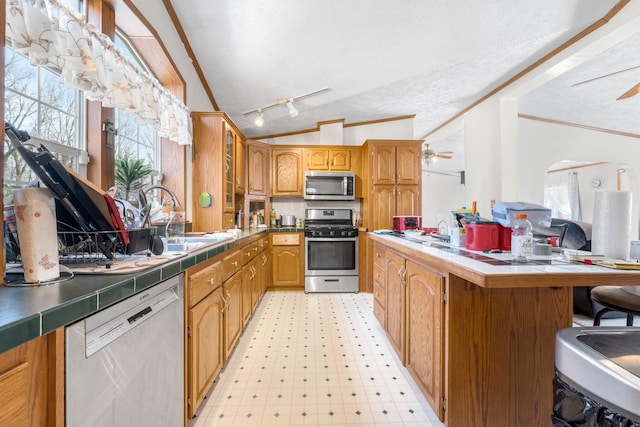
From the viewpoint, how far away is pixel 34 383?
58 cm

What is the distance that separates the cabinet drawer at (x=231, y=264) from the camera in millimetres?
1797

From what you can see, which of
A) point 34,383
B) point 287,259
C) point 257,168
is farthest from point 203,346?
point 257,168

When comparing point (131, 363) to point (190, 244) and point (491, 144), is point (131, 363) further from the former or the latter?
point (491, 144)

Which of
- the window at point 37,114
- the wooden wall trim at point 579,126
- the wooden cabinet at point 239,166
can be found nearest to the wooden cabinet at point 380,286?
the wooden cabinet at point 239,166

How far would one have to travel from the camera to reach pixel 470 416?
48.0 inches

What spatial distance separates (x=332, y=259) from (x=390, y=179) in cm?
139

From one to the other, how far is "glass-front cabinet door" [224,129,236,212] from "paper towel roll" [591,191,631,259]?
2713 mm

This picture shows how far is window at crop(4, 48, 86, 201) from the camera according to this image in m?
1.20

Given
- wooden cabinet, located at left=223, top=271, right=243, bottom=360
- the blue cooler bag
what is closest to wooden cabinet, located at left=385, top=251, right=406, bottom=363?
the blue cooler bag

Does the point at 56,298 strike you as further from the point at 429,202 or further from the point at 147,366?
the point at 429,202

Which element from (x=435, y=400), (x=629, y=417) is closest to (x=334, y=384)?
(x=435, y=400)

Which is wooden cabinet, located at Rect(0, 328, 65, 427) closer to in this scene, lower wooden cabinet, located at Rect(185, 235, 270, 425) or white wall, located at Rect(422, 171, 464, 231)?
lower wooden cabinet, located at Rect(185, 235, 270, 425)

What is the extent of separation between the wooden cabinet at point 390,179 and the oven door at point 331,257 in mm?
453

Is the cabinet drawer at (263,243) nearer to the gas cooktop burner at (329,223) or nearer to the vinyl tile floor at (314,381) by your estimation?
the gas cooktop burner at (329,223)
